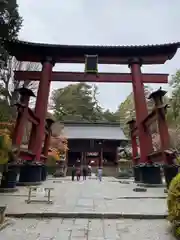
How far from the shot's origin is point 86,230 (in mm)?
3996

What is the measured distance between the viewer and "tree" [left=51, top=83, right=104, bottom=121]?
4419 centimetres

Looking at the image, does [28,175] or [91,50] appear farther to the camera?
[91,50]

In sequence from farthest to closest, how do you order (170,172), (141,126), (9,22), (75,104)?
(75,104) < (141,126) < (9,22) < (170,172)

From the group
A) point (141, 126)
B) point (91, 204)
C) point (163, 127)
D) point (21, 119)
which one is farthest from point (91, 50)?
point (91, 204)

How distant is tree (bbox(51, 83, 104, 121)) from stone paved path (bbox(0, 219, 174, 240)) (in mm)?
37821

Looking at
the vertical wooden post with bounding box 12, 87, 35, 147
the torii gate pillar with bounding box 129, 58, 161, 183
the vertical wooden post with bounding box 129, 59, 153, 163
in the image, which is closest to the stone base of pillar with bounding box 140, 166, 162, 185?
the torii gate pillar with bounding box 129, 58, 161, 183

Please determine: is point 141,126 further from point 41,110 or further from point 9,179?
point 9,179

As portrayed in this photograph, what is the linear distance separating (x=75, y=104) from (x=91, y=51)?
1263 inches

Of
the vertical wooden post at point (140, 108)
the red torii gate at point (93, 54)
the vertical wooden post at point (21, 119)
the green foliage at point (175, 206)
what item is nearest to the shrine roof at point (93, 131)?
the red torii gate at point (93, 54)

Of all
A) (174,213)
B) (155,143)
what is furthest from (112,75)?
(155,143)

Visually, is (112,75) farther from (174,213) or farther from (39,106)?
(174,213)

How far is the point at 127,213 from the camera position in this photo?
5020 millimetres

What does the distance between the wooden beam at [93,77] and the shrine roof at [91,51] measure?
101 centimetres

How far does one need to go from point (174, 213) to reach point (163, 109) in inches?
273
